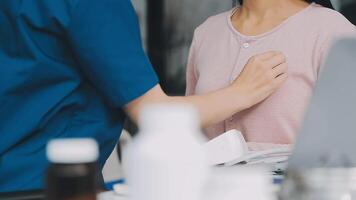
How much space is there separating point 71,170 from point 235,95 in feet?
2.26

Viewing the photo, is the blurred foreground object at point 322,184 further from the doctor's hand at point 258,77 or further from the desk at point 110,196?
the doctor's hand at point 258,77

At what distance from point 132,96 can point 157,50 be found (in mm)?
2837

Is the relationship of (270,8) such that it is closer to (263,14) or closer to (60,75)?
(263,14)

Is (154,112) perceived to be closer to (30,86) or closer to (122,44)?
(122,44)

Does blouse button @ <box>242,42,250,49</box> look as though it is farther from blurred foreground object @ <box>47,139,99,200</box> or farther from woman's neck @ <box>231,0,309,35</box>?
blurred foreground object @ <box>47,139,99,200</box>

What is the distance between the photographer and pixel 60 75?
1.27m

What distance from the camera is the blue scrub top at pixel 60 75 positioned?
46.3 inches

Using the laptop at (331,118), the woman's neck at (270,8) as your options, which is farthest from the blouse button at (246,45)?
the laptop at (331,118)

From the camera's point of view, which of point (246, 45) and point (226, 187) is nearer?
point (226, 187)

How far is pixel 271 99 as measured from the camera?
1.86 m

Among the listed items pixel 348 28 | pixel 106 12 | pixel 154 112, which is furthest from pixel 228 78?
pixel 154 112

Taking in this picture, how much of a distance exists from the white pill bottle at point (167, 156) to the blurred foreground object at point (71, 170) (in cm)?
5

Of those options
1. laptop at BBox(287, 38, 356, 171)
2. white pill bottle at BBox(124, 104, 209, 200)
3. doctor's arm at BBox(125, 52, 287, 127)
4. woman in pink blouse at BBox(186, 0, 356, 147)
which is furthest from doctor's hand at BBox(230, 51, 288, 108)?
white pill bottle at BBox(124, 104, 209, 200)

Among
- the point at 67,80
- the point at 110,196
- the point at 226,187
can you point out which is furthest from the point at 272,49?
the point at 226,187
